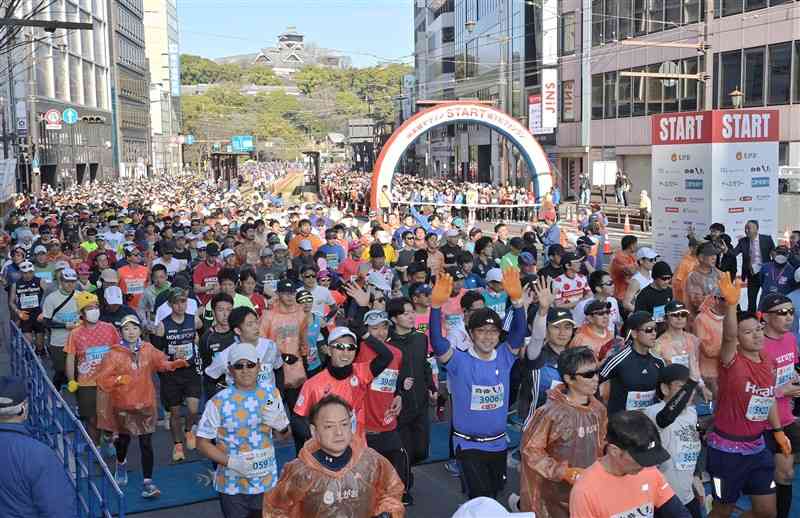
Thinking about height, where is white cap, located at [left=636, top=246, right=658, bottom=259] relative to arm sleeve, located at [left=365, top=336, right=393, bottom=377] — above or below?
above

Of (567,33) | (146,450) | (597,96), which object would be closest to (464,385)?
(146,450)

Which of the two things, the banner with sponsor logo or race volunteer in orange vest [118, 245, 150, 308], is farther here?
the banner with sponsor logo

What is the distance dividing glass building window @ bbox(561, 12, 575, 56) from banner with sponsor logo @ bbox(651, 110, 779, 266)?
3080 cm

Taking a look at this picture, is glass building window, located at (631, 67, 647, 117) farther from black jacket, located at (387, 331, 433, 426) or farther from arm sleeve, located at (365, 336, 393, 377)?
arm sleeve, located at (365, 336, 393, 377)

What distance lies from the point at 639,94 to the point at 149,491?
1411 inches

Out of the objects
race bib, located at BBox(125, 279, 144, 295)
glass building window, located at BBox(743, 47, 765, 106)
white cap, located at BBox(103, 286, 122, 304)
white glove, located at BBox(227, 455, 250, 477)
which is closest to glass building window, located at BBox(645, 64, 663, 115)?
glass building window, located at BBox(743, 47, 765, 106)

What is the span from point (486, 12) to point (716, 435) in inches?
2378

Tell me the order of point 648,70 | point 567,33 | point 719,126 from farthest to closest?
point 567,33 < point 648,70 < point 719,126

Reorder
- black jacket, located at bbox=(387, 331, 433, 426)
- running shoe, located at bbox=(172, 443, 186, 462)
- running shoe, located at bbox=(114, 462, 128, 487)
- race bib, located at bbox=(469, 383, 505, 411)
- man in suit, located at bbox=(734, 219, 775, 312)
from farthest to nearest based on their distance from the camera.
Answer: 1. man in suit, located at bbox=(734, 219, 775, 312)
2. running shoe, located at bbox=(172, 443, 186, 462)
3. running shoe, located at bbox=(114, 462, 128, 487)
4. black jacket, located at bbox=(387, 331, 433, 426)
5. race bib, located at bbox=(469, 383, 505, 411)

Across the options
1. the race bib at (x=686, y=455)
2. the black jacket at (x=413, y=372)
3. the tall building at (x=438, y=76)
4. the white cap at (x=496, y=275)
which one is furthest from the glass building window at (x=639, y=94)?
the race bib at (x=686, y=455)

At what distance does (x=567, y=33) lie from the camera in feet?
152

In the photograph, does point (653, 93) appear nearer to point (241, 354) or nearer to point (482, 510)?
point (241, 354)

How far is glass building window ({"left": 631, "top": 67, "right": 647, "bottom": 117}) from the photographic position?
39562 millimetres

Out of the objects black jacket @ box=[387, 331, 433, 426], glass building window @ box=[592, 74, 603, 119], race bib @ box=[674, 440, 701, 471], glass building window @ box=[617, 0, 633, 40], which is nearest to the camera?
race bib @ box=[674, 440, 701, 471]
